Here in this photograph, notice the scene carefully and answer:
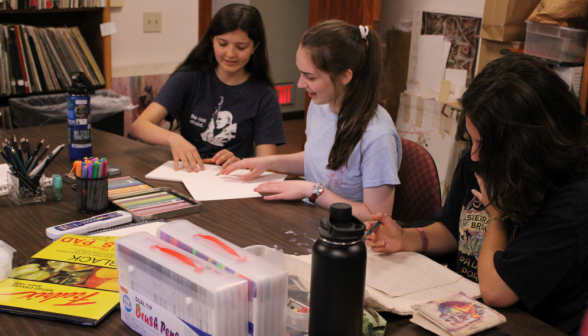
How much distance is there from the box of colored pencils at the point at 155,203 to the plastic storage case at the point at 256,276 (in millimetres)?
532

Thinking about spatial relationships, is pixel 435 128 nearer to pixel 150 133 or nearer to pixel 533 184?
pixel 150 133

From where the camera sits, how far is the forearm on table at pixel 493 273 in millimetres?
1016

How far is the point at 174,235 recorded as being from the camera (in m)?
0.86

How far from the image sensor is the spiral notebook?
1.25 m

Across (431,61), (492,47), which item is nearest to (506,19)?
(492,47)

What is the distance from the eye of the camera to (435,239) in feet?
4.41

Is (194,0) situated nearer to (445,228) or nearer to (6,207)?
(6,207)

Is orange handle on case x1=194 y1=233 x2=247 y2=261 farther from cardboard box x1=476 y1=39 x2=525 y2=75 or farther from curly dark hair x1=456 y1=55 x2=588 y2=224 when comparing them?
cardboard box x1=476 y1=39 x2=525 y2=75

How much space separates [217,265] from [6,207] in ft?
2.89

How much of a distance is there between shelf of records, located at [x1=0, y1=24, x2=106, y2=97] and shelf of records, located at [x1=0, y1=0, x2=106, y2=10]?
0.11 meters

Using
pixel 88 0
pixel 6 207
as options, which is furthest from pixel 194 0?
pixel 6 207

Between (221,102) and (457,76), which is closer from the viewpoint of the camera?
(221,102)

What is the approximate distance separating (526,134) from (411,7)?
2748mm

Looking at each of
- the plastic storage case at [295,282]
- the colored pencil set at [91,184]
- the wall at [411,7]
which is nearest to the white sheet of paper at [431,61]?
the wall at [411,7]
